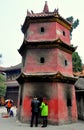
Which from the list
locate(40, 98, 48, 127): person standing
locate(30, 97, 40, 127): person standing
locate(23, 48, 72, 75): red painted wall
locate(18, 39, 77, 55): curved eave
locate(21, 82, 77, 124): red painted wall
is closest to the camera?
locate(40, 98, 48, 127): person standing

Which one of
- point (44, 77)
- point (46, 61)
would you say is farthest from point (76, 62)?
point (44, 77)

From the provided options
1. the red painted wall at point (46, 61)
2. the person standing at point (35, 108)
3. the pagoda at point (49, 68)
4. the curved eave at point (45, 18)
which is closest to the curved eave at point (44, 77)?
the pagoda at point (49, 68)

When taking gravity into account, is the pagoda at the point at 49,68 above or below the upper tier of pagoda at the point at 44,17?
below

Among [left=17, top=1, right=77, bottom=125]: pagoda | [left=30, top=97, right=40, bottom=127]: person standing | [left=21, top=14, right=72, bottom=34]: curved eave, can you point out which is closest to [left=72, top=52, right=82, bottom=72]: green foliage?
[left=17, top=1, right=77, bottom=125]: pagoda

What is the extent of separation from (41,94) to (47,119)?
5.95 feet

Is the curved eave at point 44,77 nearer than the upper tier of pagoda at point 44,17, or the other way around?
the curved eave at point 44,77

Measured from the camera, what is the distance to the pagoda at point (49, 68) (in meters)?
14.3

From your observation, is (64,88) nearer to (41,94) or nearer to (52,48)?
(41,94)

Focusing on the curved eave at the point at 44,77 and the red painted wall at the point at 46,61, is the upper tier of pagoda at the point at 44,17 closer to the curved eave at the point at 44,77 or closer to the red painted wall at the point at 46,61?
the red painted wall at the point at 46,61

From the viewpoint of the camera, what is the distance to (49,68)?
597 inches

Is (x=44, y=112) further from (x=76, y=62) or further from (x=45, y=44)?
(x=76, y=62)

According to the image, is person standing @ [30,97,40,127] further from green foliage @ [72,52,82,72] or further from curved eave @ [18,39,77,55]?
green foliage @ [72,52,82,72]

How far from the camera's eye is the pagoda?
1434cm

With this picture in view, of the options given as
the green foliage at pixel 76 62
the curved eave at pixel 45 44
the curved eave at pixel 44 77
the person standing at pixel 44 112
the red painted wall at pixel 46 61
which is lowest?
the person standing at pixel 44 112
